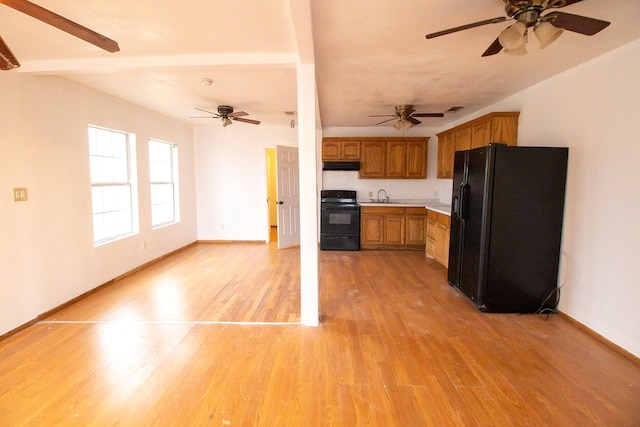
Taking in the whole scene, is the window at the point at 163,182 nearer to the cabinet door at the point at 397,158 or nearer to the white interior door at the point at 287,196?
the white interior door at the point at 287,196

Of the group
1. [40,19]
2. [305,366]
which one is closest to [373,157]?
[305,366]

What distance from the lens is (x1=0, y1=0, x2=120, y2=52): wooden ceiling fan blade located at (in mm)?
1386

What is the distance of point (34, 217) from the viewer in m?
2.99

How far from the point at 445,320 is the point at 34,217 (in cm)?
407

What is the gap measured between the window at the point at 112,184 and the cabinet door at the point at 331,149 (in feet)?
10.5

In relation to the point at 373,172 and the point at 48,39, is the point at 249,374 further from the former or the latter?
the point at 373,172

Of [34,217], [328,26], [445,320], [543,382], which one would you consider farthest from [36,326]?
[543,382]

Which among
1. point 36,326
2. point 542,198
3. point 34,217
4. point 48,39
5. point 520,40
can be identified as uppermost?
point 48,39

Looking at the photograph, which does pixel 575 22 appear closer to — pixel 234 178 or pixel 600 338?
pixel 600 338

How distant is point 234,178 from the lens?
651cm

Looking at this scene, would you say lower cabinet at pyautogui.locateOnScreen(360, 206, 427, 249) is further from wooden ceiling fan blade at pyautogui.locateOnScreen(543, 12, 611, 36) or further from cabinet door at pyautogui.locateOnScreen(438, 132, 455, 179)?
wooden ceiling fan blade at pyautogui.locateOnScreen(543, 12, 611, 36)

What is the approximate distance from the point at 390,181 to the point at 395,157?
550mm

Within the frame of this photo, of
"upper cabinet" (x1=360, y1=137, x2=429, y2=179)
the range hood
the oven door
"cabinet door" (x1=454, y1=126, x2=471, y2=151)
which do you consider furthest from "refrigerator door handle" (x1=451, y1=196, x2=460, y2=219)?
the range hood

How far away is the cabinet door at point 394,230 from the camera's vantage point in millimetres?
5766
